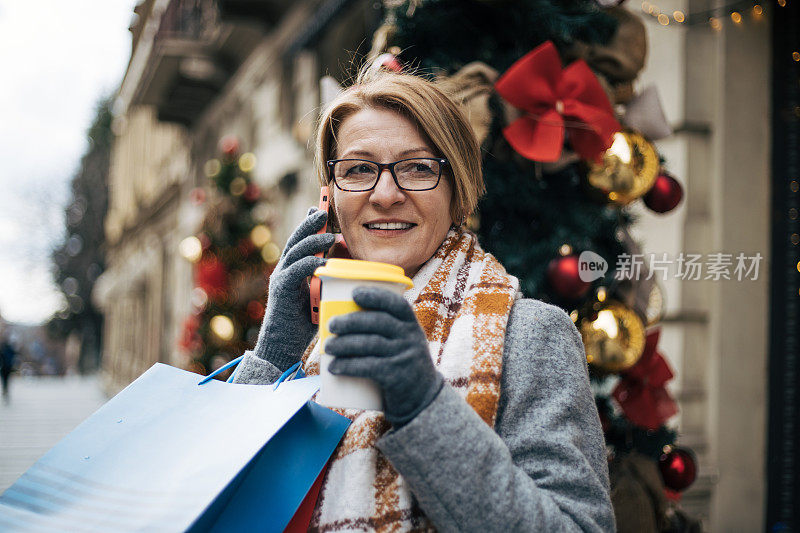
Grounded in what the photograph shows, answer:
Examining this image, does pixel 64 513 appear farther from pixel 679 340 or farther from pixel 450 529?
pixel 679 340

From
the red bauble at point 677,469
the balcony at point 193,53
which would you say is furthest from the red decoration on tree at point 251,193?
the red bauble at point 677,469

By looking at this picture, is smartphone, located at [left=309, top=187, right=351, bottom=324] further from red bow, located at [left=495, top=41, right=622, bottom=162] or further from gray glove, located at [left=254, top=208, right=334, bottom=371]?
red bow, located at [left=495, top=41, right=622, bottom=162]

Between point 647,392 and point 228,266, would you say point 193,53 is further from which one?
point 647,392

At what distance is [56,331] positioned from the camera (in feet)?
113

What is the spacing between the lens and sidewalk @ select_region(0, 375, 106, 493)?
7516 mm

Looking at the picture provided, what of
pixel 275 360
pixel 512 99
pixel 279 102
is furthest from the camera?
pixel 279 102

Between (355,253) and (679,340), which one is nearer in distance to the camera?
(355,253)

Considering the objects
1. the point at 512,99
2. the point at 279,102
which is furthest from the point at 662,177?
the point at 279,102

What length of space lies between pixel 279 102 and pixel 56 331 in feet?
103

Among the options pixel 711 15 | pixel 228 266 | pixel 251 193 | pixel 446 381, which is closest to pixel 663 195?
pixel 446 381

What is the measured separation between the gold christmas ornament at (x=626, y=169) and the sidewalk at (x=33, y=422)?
5005 mm

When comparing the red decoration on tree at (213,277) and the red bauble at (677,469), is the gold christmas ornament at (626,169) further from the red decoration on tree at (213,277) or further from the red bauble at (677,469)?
the red decoration on tree at (213,277)

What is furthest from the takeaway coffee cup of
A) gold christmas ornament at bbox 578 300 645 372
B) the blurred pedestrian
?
the blurred pedestrian

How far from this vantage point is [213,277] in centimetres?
560
